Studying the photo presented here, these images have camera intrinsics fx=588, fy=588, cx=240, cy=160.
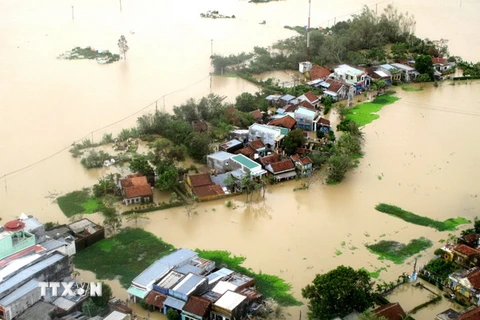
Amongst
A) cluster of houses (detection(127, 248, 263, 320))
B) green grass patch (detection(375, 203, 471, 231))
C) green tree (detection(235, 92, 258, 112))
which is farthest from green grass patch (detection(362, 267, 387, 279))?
green tree (detection(235, 92, 258, 112))

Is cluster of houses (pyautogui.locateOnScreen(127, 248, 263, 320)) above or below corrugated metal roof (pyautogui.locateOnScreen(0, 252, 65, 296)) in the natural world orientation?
below

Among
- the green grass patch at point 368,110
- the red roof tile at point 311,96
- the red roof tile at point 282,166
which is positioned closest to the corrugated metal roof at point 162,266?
the red roof tile at point 282,166

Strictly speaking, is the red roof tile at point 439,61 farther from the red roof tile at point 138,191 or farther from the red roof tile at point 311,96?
the red roof tile at point 138,191

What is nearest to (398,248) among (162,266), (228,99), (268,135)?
(162,266)

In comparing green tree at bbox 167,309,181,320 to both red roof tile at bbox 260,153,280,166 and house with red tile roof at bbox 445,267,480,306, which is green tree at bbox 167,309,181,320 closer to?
house with red tile roof at bbox 445,267,480,306

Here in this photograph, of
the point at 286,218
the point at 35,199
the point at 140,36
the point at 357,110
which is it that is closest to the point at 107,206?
the point at 35,199

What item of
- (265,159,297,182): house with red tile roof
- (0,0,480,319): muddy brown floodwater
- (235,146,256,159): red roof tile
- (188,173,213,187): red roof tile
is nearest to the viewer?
(0,0,480,319): muddy brown floodwater
